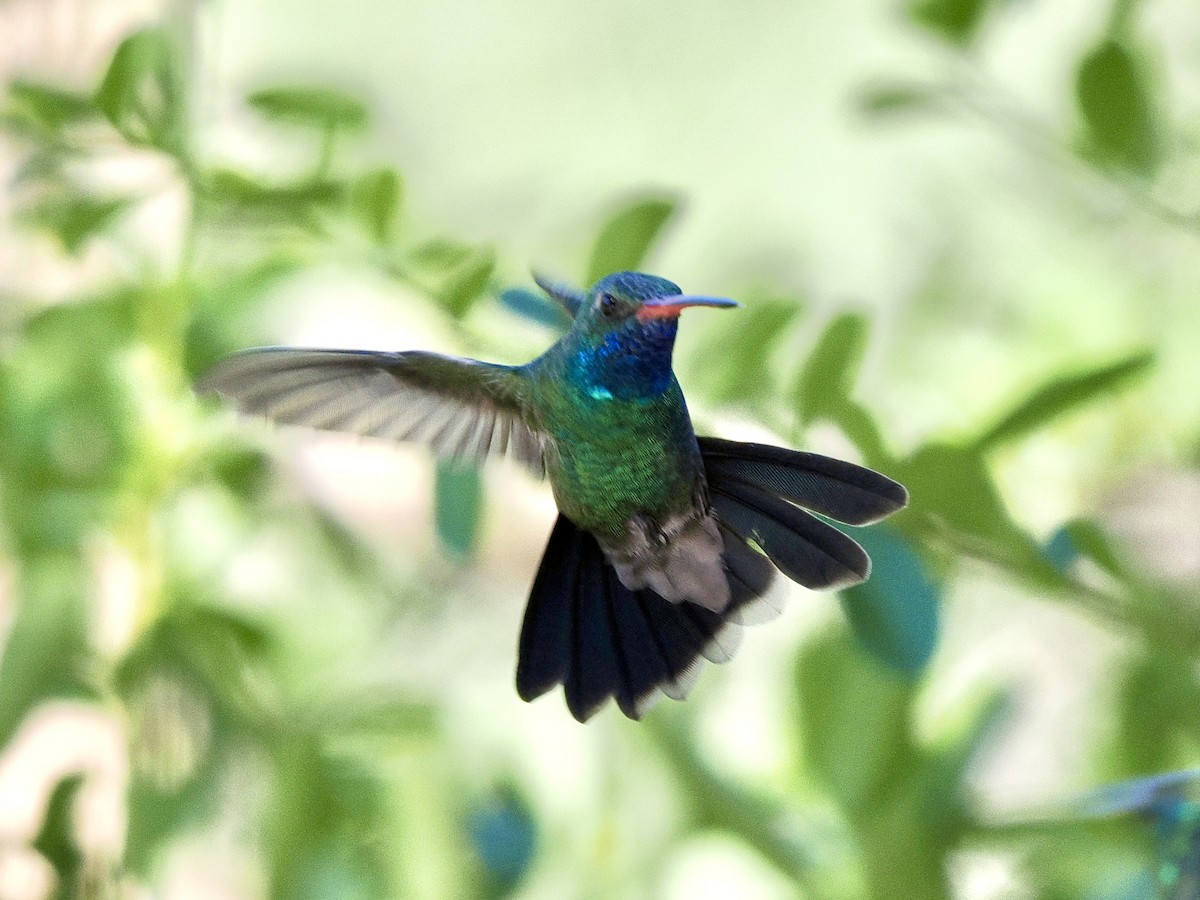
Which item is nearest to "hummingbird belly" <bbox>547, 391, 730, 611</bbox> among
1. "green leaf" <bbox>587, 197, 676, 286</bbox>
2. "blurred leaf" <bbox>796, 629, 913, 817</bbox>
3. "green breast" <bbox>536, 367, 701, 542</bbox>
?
"green breast" <bbox>536, 367, 701, 542</bbox>

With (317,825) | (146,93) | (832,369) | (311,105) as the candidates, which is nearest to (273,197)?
(311,105)

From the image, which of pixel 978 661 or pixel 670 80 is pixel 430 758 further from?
pixel 670 80

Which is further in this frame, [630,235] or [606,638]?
[630,235]

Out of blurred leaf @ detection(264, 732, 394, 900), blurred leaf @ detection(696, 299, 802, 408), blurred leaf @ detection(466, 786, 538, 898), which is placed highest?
blurred leaf @ detection(696, 299, 802, 408)

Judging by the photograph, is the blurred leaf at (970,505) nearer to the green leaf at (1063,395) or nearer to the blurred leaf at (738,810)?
the green leaf at (1063,395)

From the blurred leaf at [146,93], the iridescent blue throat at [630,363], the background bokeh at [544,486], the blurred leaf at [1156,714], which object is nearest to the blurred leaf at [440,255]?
the background bokeh at [544,486]

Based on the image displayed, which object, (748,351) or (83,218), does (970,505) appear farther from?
(83,218)

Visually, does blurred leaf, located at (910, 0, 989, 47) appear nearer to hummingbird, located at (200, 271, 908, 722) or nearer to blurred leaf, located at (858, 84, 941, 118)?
blurred leaf, located at (858, 84, 941, 118)

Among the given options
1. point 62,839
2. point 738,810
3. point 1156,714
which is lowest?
point 62,839
